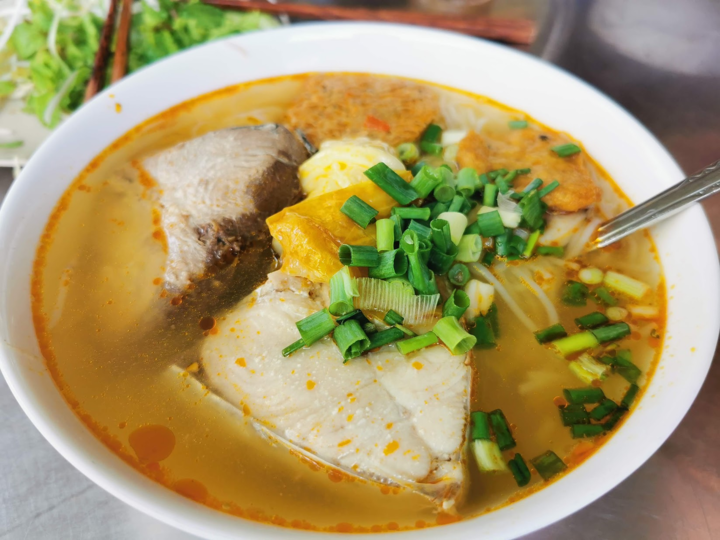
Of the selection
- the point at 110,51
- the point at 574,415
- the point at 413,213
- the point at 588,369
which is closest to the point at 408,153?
the point at 413,213

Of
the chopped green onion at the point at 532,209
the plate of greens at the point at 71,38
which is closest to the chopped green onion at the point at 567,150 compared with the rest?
the chopped green onion at the point at 532,209

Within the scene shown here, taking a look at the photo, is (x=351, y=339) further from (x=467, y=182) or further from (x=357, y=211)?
(x=467, y=182)

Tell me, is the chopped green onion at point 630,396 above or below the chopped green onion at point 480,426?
above

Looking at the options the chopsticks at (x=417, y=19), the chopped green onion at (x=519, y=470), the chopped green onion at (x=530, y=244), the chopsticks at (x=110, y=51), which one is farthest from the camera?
the chopsticks at (x=417, y=19)

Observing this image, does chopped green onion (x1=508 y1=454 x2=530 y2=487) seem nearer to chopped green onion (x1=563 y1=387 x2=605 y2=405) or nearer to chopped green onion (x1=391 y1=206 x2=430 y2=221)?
chopped green onion (x1=563 y1=387 x2=605 y2=405)

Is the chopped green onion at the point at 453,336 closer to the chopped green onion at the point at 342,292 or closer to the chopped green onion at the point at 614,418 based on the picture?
the chopped green onion at the point at 342,292

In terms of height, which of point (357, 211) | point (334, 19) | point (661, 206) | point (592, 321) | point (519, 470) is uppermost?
point (334, 19)

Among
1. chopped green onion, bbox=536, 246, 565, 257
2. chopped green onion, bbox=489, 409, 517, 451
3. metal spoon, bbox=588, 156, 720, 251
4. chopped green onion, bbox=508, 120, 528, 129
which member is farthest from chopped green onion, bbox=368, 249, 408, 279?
chopped green onion, bbox=508, 120, 528, 129
